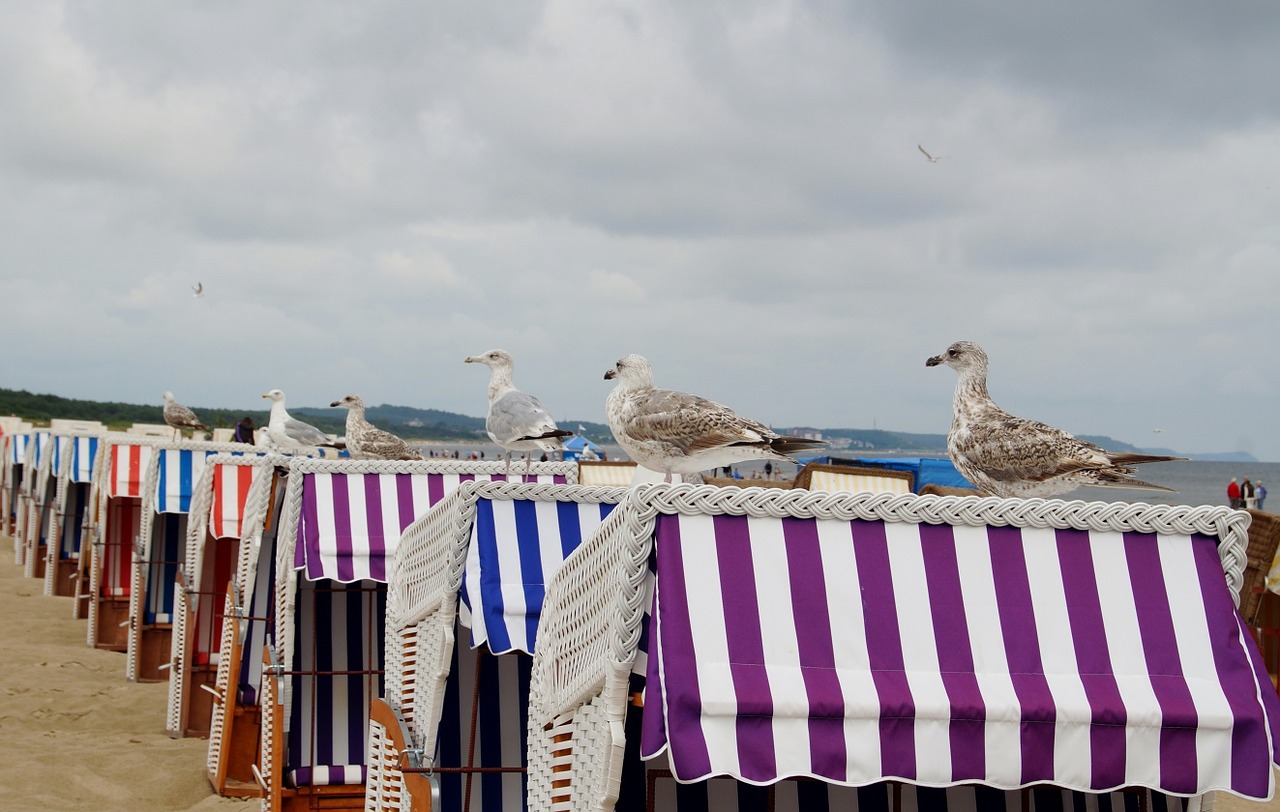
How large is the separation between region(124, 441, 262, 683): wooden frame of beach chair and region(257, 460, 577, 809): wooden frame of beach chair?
4.83 metres

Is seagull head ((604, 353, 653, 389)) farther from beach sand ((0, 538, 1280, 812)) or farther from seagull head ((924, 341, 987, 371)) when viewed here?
beach sand ((0, 538, 1280, 812))

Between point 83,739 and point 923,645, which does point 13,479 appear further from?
point 923,645

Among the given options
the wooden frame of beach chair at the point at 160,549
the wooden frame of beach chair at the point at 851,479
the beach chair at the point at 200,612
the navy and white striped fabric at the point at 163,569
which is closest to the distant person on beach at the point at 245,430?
the wooden frame of beach chair at the point at 160,549

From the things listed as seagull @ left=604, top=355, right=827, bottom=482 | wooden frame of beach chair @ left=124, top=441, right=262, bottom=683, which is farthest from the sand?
seagull @ left=604, top=355, right=827, bottom=482

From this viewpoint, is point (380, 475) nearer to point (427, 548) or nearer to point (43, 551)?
point (427, 548)

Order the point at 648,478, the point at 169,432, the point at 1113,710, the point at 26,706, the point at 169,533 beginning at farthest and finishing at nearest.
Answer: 1. the point at 169,432
2. the point at 169,533
3. the point at 26,706
4. the point at 648,478
5. the point at 1113,710

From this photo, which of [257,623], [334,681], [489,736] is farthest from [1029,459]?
[257,623]

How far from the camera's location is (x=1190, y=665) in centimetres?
290

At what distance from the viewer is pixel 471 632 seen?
4820 mm

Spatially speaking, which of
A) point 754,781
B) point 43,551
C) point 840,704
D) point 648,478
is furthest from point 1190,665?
point 43,551

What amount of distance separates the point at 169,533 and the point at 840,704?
446 inches

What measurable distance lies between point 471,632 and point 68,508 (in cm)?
1521

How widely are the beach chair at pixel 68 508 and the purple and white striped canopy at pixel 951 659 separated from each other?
607 inches

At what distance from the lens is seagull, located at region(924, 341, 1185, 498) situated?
4.84 metres
